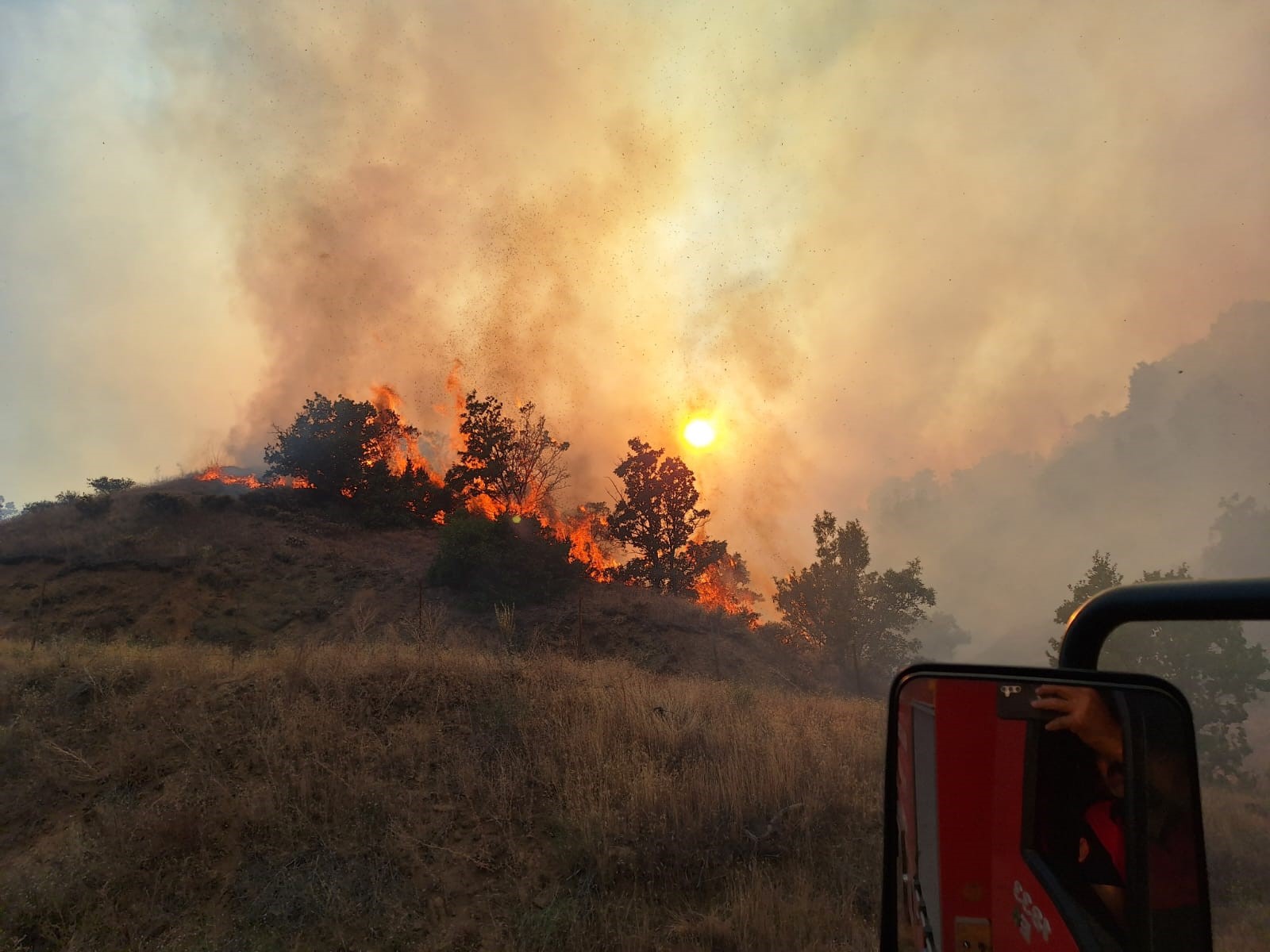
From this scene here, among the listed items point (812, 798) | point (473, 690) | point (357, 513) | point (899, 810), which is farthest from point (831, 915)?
point (357, 513)

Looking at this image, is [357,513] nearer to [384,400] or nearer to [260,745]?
[384,400]

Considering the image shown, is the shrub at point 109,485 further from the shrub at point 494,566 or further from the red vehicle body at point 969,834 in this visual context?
the red vehicle body at point 969,834

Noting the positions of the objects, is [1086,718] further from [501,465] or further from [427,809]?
[501,465]

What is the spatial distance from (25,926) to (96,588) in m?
25.3

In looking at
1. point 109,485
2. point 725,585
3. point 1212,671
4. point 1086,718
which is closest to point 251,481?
point 109,485

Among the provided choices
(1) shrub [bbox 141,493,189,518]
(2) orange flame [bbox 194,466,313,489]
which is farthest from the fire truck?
(2) orange flame [bbox 194,466,313,489]

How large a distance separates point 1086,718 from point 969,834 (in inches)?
→ 20.1

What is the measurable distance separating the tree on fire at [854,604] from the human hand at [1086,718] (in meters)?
39.4

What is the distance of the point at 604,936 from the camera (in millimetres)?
4863

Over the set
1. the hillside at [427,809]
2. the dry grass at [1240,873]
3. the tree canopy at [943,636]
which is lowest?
the tree canopy at [943,636]

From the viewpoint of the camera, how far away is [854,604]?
1553 inches

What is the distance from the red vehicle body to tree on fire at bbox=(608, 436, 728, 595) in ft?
A: 125

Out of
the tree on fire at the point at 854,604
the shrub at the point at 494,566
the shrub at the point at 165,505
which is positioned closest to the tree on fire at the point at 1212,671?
the tree on fire at the point at 854,604

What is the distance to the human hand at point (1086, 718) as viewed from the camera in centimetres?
114
